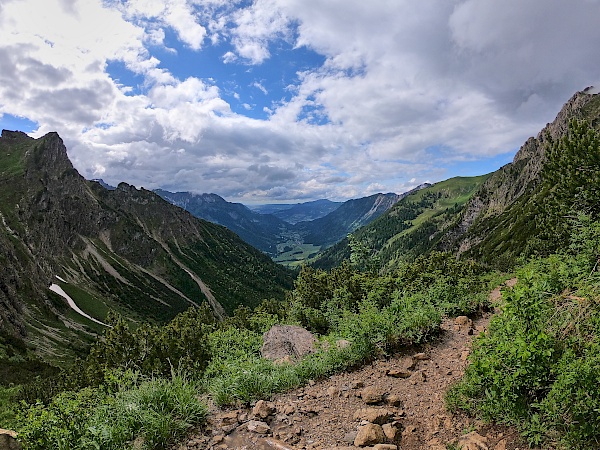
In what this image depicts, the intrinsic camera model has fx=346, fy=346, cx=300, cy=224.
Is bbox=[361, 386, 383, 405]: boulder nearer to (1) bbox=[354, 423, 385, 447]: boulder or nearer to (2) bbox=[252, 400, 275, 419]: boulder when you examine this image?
(1) bbox=[354, 423, 385, 447]: boulder

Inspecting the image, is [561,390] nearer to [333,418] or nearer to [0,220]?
[333,418]

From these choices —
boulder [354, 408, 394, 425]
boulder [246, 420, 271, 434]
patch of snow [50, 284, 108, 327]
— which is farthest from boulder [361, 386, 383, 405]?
patch of snow [50, 284, 108, 327]

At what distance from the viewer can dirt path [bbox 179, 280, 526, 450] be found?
605 centimetres

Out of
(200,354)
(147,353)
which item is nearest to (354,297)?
(200,354)

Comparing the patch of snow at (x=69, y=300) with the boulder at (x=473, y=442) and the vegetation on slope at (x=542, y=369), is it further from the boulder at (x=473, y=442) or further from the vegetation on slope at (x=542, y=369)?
the vegetation on slope at (x=542, y=369)

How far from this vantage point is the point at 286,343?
15.3 meters

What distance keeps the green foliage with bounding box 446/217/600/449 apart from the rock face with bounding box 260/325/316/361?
27.8 ft

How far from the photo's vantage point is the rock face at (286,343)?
14.4 m

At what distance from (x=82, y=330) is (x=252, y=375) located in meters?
165

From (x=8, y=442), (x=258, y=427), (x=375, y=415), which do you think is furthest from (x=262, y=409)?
(x=8, y=442)

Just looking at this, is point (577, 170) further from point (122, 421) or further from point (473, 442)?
point (122, 421)

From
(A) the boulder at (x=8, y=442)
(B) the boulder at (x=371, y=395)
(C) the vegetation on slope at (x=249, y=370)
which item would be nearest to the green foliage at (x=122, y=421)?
(C) the vegetation on slope at (x=249, y=370)

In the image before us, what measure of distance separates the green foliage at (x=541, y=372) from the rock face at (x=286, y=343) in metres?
8.47

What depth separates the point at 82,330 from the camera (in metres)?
142
